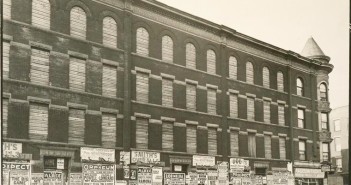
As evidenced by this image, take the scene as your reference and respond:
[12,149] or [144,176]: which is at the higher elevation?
[12,149]

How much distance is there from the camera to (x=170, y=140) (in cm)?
2595

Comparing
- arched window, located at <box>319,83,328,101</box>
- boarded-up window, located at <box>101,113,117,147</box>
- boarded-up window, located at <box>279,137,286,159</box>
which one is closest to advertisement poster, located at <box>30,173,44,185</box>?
boarded-up window, located at <box>101,113,117,147</box>

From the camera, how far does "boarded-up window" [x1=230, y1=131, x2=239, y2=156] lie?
29969 millimetres

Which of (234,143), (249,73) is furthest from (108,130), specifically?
(249,73)

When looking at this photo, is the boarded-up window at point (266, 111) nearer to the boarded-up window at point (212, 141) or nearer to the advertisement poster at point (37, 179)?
the boarded-up window at point (212, 141)

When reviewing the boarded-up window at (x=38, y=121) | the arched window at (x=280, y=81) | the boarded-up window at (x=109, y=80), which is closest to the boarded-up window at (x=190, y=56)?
the boarded-up window at (x=109, y=80)

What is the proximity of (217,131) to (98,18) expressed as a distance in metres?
10.4

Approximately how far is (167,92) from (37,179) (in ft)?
29.8

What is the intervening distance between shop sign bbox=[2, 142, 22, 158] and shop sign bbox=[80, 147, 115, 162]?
3.10 metres

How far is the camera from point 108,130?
22.9 m

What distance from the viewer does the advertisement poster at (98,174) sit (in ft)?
70.1

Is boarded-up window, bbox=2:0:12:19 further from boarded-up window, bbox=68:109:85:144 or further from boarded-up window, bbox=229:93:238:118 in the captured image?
boarded-up window, bbox=229:93:238:118

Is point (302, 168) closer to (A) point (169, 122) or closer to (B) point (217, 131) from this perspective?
(B) point (217, 131)

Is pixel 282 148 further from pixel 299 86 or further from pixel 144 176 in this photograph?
pixel 144 176
